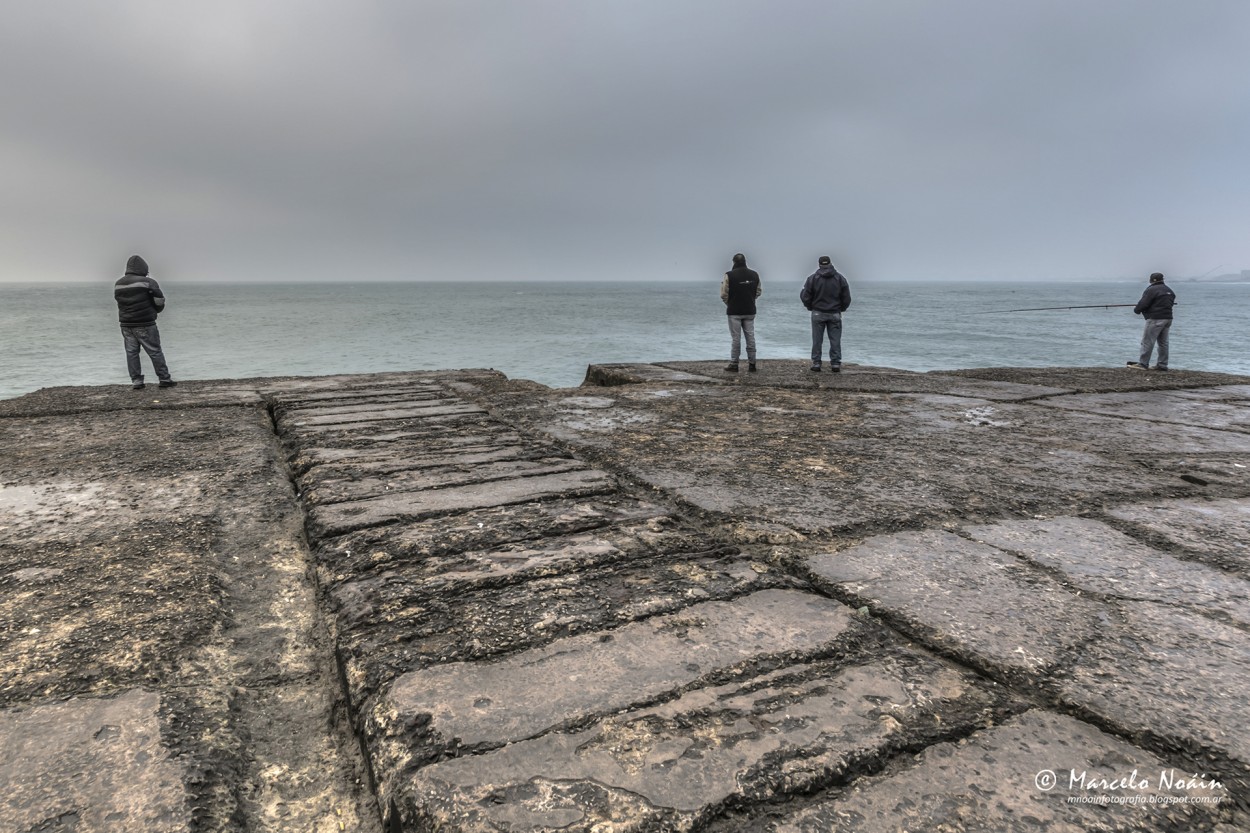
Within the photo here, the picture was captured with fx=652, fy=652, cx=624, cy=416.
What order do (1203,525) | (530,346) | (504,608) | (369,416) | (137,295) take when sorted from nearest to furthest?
(504,608)
(1203,525)
(369,416)
(137,295)
(530,346)

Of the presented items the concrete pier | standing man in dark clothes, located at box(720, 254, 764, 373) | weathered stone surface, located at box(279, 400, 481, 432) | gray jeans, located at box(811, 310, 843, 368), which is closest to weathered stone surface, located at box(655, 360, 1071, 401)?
gray jeans, located at box(811, 310, 843, 368)

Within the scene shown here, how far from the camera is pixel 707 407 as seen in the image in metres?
4.81

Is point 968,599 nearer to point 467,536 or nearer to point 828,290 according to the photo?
point 467,536

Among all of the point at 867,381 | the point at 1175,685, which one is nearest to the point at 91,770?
the point at 1175,685

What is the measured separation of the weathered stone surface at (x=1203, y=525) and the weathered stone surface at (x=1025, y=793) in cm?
121

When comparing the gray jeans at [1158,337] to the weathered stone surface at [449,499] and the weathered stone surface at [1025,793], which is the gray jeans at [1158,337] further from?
the weathered stone surface at [1025,793]

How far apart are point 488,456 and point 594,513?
38.7 inches

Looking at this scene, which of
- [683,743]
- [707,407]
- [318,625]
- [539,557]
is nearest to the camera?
[683,743]

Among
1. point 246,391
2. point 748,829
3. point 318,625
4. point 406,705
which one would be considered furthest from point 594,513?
point 246,391

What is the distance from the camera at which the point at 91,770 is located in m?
1.14

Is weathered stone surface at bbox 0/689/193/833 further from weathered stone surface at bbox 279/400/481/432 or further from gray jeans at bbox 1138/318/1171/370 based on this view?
gray jeans at bbox 1138/318/1171/370

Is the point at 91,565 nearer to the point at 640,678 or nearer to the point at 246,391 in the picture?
the point at 640,678

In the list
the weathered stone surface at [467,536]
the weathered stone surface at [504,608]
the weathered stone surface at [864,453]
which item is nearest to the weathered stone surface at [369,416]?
the weathered stone surface at [864,453]

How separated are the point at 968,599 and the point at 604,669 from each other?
0.99m
